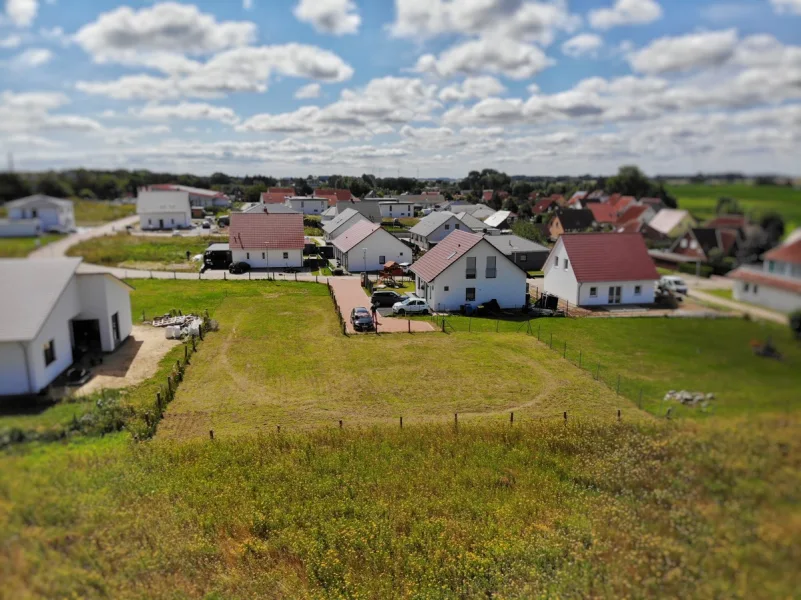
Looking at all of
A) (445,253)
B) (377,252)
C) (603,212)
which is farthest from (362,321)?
(377,252)

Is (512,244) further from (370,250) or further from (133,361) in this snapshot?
(370,250)

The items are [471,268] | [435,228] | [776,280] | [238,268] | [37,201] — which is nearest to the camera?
[776,280]

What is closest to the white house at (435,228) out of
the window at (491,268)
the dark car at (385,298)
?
the window at (491,268)

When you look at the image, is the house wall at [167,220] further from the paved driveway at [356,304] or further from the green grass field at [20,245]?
the paved driveway at [356,304]

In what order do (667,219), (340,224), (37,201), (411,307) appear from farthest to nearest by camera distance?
(340,224)
(411,307)
(667,219)
(37,201)

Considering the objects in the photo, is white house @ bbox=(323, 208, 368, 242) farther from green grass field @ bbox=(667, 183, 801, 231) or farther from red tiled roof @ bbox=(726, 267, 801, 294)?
red tiled roof @ bbox=(726, 267, 801, 294)

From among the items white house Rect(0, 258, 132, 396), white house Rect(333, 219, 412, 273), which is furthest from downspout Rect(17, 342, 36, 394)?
white house Rect(333, 219, 412, 273)

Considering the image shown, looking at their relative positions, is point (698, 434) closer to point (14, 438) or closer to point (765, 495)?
point (765, 495)
